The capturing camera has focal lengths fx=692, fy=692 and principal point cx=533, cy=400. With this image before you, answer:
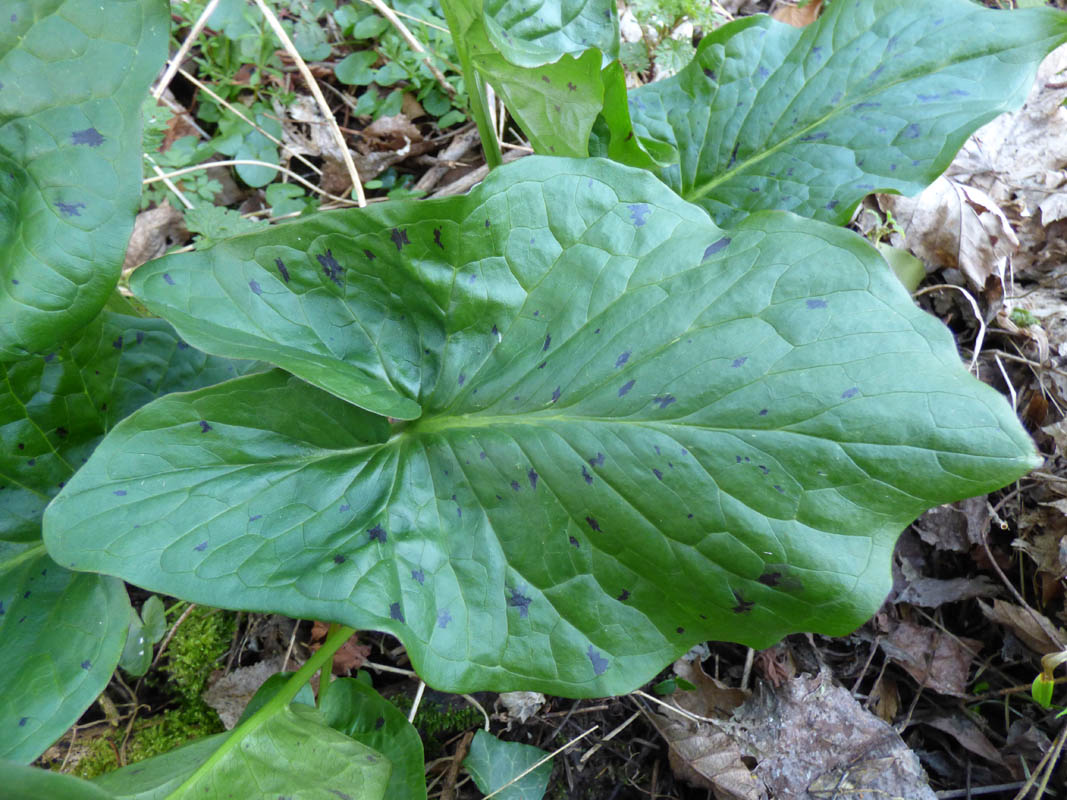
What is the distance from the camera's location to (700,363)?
1.19 m

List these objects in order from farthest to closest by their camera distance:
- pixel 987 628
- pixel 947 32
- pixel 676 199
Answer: pixel 987 628 → pixel 947 32 → pixel 676 199

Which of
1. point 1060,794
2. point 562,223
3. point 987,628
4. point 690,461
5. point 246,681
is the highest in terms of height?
point 562,223

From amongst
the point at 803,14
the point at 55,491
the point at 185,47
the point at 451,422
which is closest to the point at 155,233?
the point at 185,47

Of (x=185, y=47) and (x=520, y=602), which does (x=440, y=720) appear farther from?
(x=185, y=47)

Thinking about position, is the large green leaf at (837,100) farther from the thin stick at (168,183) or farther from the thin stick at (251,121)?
the thin stick at (168,183)

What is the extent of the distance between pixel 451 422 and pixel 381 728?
0.68 meters

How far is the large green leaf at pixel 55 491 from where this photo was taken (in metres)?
1.27

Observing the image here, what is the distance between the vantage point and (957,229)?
2.22m

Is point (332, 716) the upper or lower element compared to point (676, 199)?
lower

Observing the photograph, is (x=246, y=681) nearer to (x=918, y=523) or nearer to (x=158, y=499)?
(x=158, y=499)

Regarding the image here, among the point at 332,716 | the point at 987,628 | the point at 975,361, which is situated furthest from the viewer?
the point at 975,361

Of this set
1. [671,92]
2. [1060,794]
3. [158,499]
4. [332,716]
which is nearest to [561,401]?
[158,499]

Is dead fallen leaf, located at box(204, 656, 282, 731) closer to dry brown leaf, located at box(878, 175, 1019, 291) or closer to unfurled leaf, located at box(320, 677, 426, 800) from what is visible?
unfurled leaf, located at box(320, 677, 426, 800)

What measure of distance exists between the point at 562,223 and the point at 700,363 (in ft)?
1.25
